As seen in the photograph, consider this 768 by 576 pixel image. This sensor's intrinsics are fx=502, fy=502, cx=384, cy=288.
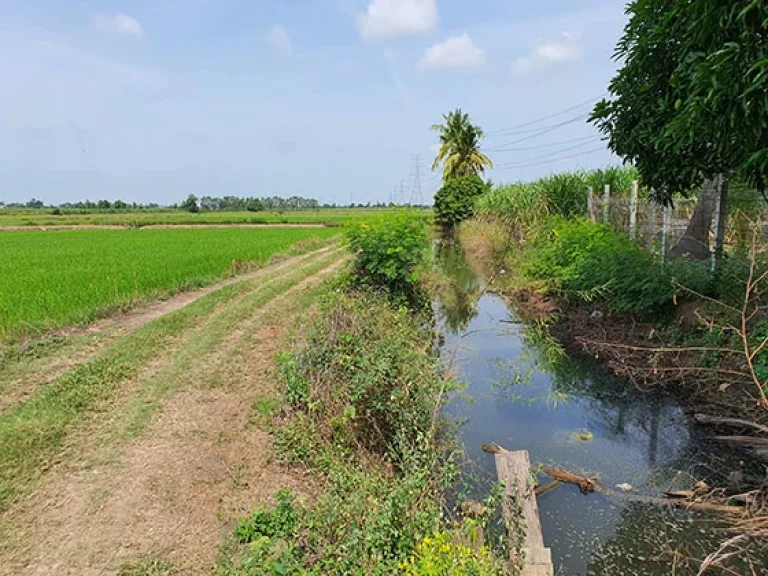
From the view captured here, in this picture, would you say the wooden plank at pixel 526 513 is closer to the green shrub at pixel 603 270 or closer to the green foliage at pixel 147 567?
the green foliage at pixel 147 567

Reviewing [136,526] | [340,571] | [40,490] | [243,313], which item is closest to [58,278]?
[243,313]

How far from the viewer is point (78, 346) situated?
6.54 m

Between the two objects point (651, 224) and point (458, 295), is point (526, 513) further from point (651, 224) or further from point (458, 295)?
point (458, 295)

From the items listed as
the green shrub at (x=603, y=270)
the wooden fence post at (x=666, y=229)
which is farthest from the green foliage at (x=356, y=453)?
the wooden fence post at (x=666, y=229)

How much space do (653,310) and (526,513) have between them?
17.3 feet

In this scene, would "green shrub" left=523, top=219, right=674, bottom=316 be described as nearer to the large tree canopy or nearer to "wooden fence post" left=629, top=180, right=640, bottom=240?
"wooden fence post" left=629, top=180, right=640, bottom=240

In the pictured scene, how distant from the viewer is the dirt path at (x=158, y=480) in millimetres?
3035

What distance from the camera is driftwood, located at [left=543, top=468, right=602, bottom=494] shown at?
439 centimetres

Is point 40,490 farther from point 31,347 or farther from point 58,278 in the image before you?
point 58,278

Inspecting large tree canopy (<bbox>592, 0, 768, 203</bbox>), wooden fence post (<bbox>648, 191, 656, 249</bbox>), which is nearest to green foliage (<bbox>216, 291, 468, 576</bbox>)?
large tree canopy (<bbox>592, 0, 768, 203</bbox>)

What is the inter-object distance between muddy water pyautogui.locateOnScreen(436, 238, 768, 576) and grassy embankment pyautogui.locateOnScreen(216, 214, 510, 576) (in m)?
0.70

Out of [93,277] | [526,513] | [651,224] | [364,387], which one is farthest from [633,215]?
[93,277]

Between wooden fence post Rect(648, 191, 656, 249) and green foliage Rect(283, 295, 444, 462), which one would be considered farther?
wooden fence post Rect(648, 191, 656, 249)

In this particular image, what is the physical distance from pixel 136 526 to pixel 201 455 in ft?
3.00
